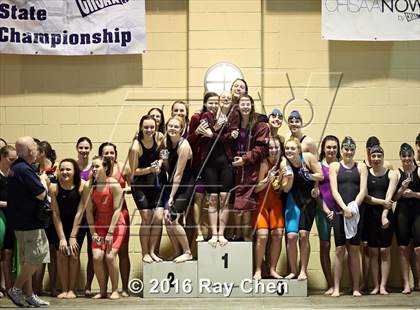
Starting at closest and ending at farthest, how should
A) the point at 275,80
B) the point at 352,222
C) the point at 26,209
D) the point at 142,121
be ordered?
the point at 26,209 → the point at 142,121 → the point at 352,222 → the point at 275,80

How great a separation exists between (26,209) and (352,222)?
3092 mm

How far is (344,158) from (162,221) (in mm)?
1903

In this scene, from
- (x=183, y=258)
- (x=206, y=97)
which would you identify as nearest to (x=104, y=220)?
(x=183, y=258)

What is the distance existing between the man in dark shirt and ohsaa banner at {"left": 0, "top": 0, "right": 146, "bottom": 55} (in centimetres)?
175

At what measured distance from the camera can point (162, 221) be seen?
7938 mm

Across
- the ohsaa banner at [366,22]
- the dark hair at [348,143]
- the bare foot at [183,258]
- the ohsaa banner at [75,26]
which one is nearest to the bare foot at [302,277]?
the bare foot at [183,258]

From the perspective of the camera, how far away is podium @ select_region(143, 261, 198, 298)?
795 centimetres

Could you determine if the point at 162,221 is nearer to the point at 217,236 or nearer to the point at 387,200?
the point at 217,236

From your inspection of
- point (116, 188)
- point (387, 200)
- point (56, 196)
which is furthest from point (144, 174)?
point (387, 200)

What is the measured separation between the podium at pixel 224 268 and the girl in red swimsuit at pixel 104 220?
0.83m

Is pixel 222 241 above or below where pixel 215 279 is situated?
above

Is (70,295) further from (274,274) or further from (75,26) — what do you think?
(75,26)

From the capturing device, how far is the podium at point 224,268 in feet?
26.1

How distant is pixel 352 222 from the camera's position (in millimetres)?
8023
